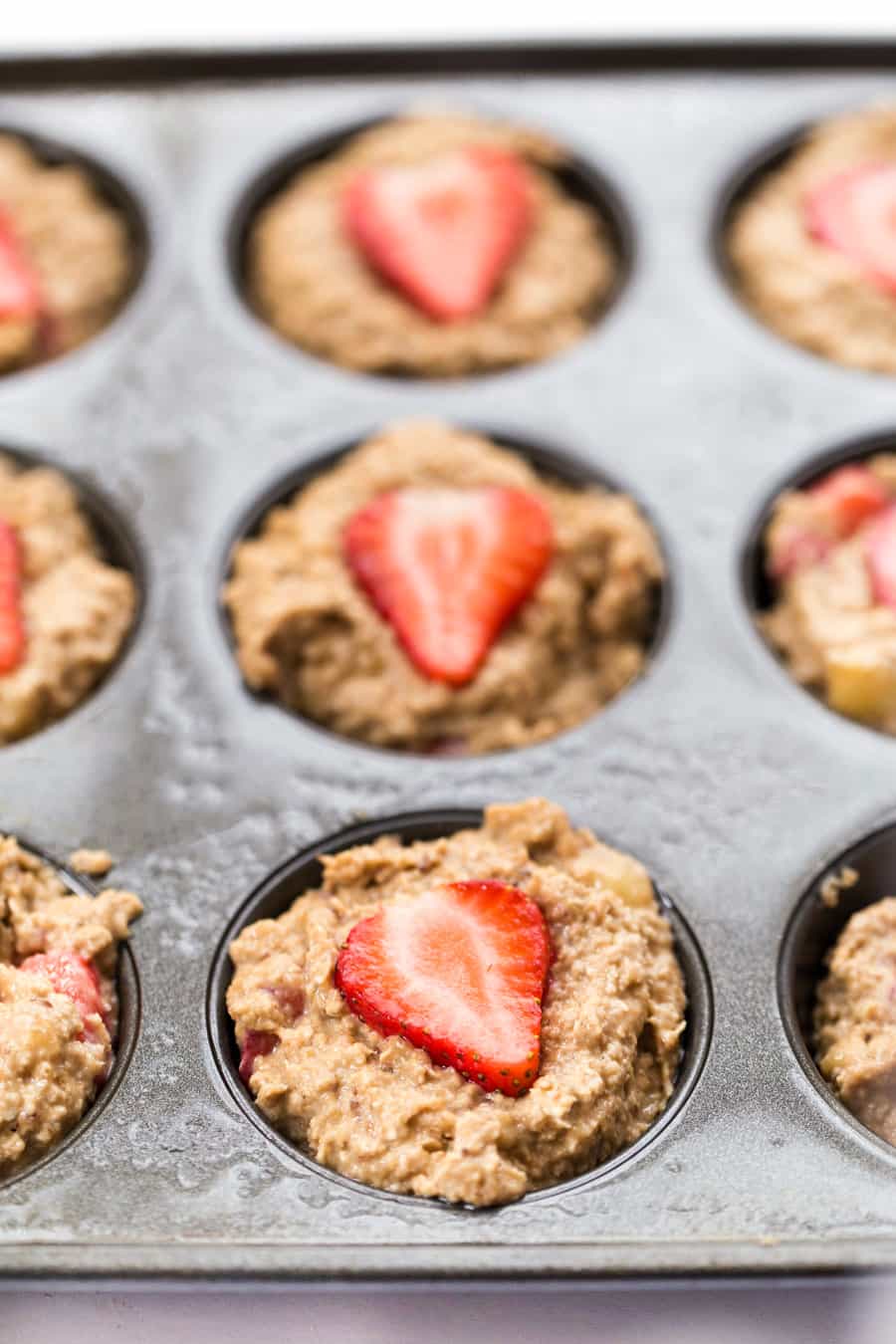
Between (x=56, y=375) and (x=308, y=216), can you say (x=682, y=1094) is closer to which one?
(x=56, y=375)

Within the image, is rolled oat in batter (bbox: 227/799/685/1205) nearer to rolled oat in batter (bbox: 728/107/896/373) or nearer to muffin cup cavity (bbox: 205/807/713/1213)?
muffin cup cavity (bbox: 205/807/713/1213)

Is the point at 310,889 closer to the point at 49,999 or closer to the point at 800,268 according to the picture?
the point at 49,999

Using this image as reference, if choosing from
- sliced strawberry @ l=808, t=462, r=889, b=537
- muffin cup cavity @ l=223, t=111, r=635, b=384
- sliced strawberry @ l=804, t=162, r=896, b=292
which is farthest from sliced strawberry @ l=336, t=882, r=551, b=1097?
sliced strawberry @ l=804, t=162, r=896, b=292

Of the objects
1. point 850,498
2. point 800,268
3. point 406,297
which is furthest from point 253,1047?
point 800,268

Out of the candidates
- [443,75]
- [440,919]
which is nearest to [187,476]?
[440,919]

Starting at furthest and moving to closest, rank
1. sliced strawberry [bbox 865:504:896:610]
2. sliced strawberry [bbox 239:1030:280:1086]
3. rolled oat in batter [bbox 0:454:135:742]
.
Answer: sliced strawberry [bbox 865:504:896:610]
rolled oat in batter [bbox 0:454:135:742]
sliced strawberry [bbox 239:1030:280:1086]

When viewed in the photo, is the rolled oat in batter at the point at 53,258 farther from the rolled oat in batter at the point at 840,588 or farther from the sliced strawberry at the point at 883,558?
the sliced strawberry at the point at 883,558

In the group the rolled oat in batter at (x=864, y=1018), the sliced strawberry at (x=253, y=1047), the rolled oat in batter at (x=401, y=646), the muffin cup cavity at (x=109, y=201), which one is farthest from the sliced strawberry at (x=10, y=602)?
the rolled oat in batter at (x=864, y=1018)
